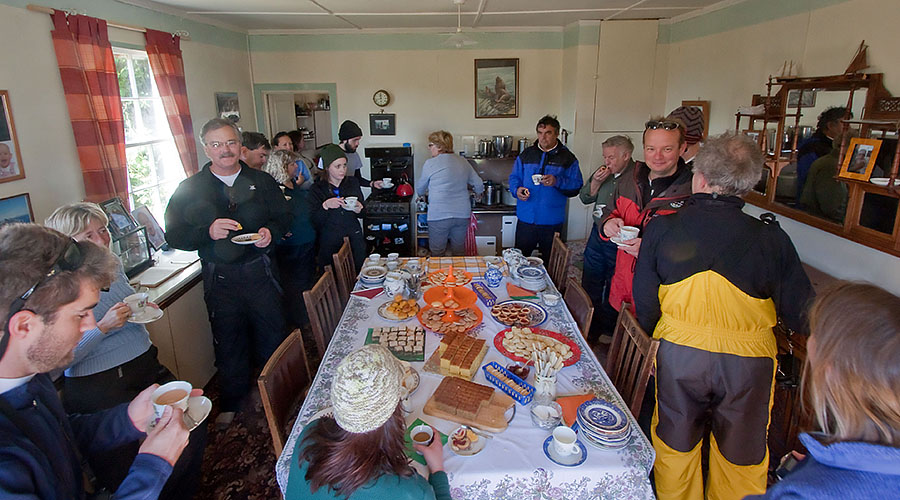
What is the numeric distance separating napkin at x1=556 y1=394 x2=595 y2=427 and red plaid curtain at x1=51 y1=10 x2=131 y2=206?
2867 millimetres

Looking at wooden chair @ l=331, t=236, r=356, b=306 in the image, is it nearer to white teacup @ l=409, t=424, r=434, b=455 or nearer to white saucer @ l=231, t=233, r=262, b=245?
white saucer @ l=231, t=233, r=262, b=245

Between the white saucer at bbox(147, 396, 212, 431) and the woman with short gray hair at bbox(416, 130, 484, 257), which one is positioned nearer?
the white saucer at bbox(147, 396, 212, 431)

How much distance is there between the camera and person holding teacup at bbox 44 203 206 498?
191 centimetres

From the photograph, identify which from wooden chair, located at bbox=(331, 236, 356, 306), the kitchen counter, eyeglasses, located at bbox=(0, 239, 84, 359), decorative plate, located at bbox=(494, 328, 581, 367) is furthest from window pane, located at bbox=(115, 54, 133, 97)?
the kitchen counter

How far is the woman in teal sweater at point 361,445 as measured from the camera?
1.12 metres

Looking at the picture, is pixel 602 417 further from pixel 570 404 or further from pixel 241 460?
pixel 241 460

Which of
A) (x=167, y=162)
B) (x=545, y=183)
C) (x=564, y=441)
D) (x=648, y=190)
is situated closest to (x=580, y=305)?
(x=648, y=190)

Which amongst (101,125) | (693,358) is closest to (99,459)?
(101,125)

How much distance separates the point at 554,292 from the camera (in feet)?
8.97

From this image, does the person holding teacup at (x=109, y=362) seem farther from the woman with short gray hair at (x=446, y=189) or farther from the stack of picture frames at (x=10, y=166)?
the woman with short gray hair at (x=446, y=189)

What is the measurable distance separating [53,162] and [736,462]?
142 inches

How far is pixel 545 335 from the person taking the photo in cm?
221

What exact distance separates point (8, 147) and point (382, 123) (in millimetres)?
3636

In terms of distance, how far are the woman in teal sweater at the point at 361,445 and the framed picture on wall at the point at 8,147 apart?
7.60ft
